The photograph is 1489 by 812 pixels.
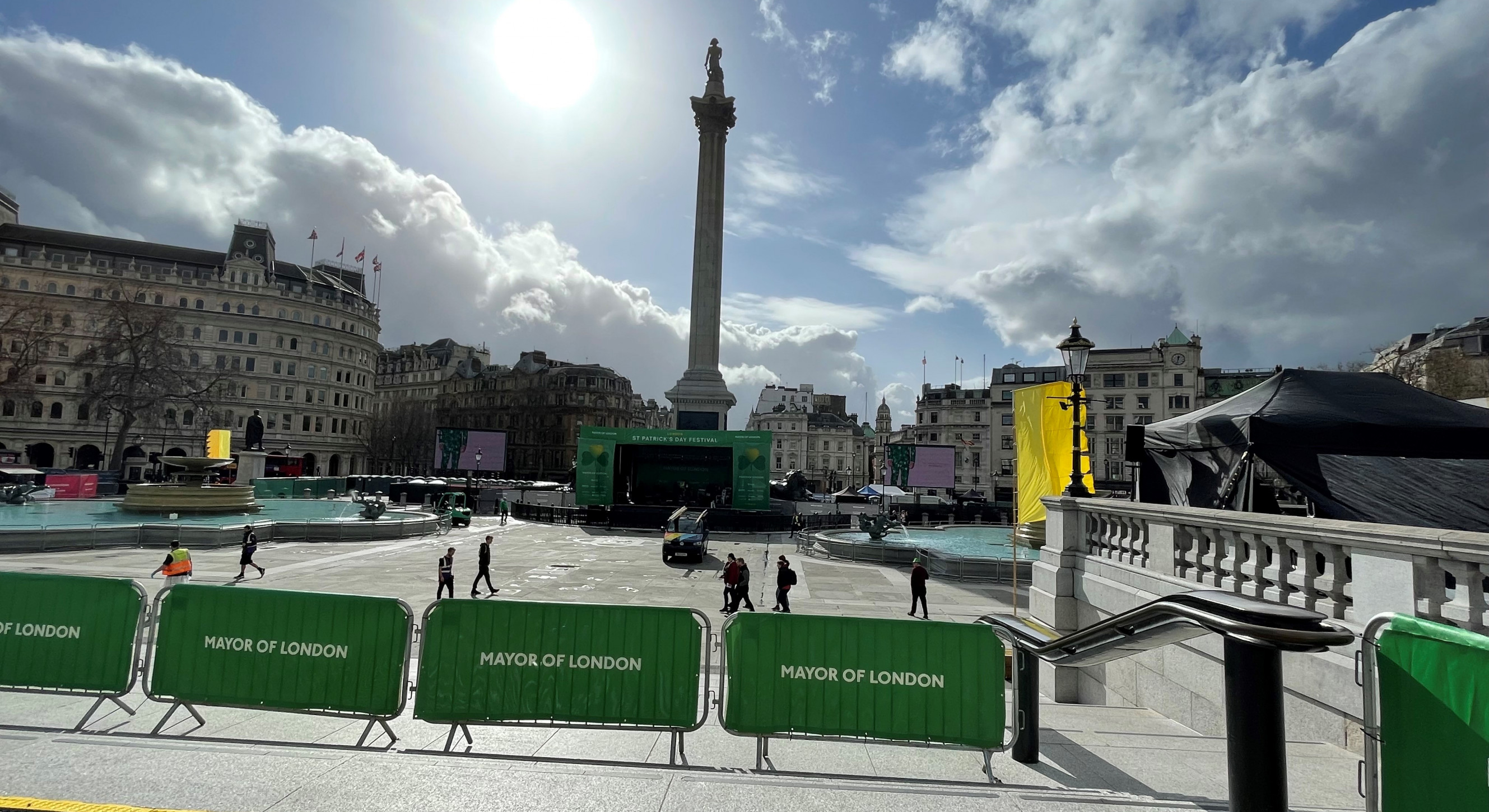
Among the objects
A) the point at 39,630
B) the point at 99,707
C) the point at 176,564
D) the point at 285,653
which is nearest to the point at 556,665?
the point at 285,653

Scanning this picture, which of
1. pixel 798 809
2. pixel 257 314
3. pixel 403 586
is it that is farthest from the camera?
pixel 257 314

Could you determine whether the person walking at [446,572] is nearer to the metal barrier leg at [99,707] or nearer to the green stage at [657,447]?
the metal barrier leg at [99,707]

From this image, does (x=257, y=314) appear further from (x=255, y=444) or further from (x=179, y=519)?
(x=179, y=519)

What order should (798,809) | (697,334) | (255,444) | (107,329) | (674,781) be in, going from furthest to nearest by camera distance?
1. (107,329)
2. (697,334)
3. (255,444)
4. (674,781)
5. (798,809)

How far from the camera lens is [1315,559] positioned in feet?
21.6

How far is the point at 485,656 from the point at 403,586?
14.9 meters

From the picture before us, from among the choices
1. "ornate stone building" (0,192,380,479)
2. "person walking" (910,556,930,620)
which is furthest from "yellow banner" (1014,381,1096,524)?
"ornate stone building" (0,192,380,479)

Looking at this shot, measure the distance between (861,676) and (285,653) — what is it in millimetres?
5680

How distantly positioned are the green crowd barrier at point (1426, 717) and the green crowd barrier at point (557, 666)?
4919mm

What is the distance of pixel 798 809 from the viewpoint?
5297 millimetres

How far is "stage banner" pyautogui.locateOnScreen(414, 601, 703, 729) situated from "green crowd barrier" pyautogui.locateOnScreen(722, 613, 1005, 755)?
0.55m

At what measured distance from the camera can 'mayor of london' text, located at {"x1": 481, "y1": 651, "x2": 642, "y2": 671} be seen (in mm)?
6887

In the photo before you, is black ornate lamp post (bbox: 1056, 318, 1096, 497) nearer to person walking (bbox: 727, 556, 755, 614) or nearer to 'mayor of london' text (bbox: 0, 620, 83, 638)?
person walking (bbox: 727, 556, 755, 614)

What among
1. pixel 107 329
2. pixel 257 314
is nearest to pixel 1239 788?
pixel 107 329
